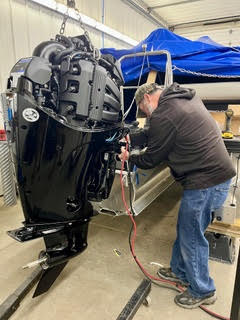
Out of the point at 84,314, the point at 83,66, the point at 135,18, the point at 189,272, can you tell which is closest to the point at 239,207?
the point at 189,272

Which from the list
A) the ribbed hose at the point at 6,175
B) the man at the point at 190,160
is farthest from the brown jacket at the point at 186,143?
the ribbed hose at the point at 6,175

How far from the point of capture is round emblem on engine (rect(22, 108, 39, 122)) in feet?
3.45

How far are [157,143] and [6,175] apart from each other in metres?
2.27

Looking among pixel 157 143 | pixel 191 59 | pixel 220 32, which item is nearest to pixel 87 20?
pixel 191 59

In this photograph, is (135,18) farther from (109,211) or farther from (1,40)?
(109,211)

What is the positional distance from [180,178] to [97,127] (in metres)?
0.66

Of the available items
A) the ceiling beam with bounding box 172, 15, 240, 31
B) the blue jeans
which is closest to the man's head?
the blue jeans

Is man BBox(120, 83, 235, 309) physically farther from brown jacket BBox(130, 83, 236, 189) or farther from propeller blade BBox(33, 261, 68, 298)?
propeller blade BBox(33, 261, 68, 298)

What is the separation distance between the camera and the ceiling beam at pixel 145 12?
18.8 ft

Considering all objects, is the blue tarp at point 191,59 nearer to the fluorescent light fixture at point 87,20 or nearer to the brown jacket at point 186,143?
the fluorescent light fixture at point 87,20

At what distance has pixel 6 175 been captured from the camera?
3.06 meters

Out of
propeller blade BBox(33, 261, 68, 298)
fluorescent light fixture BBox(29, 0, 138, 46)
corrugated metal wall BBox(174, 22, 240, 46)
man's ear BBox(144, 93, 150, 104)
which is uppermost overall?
corrugated metal wall BBox(174, 22, 240, 46)

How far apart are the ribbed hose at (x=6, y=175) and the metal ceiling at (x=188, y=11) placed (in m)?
4.47

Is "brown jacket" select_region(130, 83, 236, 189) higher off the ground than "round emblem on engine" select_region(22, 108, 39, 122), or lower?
lower
